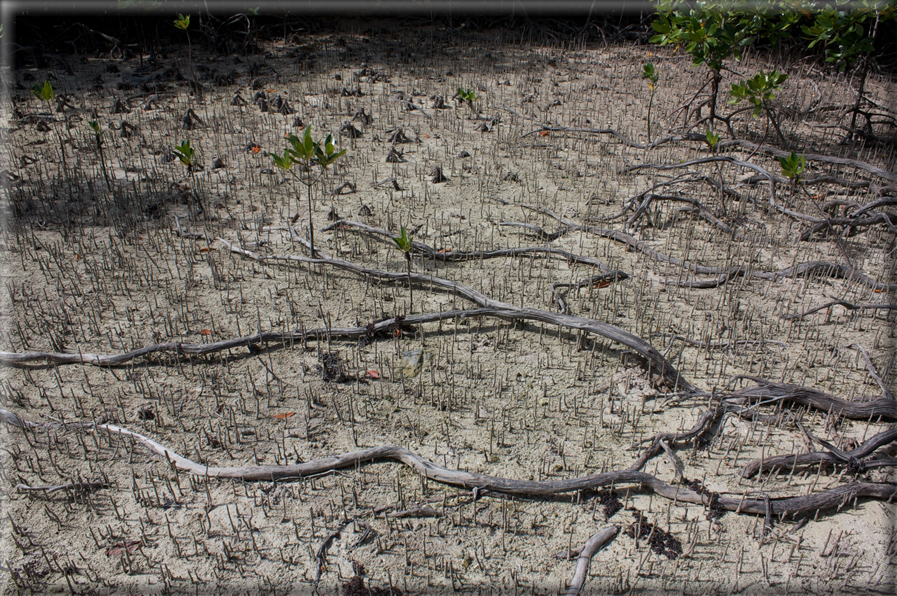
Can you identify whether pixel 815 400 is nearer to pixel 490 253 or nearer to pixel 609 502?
pixel 609 502

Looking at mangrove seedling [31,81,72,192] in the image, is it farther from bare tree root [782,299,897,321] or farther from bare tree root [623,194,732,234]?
bare tree root [782,299,897,321]

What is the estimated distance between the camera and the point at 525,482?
279 centimetres

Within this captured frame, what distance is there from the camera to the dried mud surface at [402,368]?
2.54 m

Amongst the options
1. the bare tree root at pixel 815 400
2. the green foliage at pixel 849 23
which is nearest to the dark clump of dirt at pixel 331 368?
the bare tree root at pixel 815 400

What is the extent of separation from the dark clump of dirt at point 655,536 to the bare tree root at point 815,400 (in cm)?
97

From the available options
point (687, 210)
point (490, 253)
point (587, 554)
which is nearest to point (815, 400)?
point (587, 554)

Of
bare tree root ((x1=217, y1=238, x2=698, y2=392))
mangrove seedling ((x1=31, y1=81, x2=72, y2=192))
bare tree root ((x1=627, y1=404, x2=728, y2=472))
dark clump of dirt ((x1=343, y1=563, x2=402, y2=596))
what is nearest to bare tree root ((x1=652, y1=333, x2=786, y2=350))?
bare tree root ((x1=217, y1=238, x2=698, y2=392))

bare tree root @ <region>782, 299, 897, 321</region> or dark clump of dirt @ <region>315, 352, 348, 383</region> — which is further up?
bare tree root @ <region>782, 299, 897, 321</region>

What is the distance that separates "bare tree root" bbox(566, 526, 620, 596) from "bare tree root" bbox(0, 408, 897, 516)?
8.6 inches

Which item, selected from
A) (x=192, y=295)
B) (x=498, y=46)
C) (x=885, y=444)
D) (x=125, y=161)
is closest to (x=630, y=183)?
(x=885, y=444)

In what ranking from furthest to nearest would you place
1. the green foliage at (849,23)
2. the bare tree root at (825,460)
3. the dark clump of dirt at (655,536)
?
1. the green foliage at (849,23)
2. the bare tree root at (825,460)
3. the dark clump of dirt at (655,536)

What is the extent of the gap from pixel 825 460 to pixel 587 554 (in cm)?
126

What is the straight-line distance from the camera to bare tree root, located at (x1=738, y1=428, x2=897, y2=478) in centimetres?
283

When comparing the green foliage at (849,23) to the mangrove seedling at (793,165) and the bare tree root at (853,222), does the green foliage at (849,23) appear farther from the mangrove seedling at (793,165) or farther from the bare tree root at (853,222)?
the mangrove seedling at (793,165)
